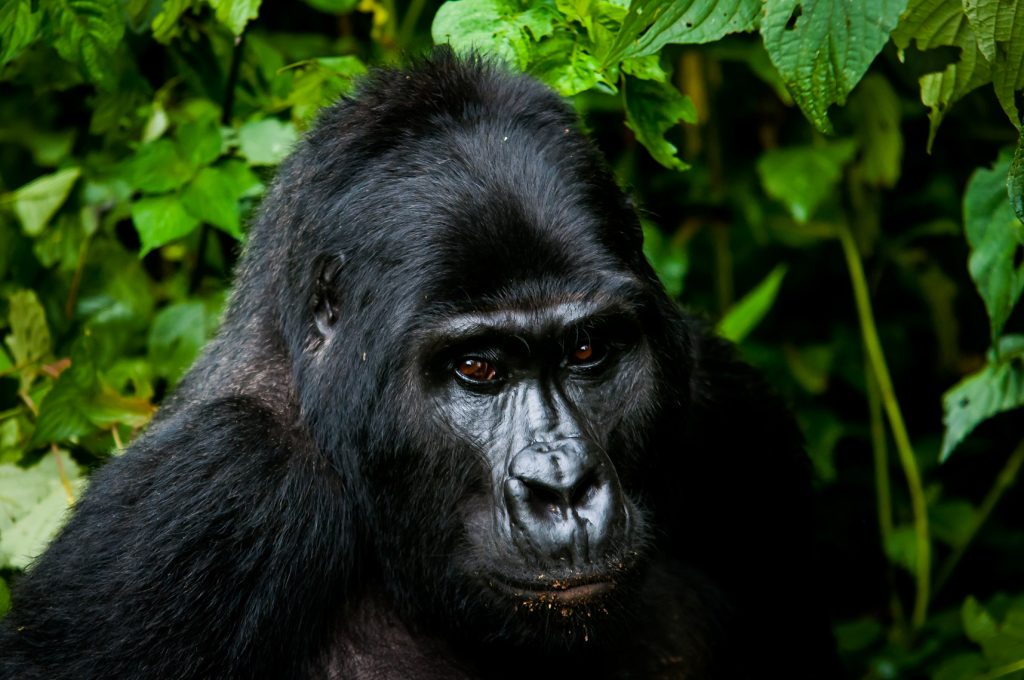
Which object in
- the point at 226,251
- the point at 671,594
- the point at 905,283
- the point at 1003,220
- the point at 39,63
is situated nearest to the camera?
the point at 1003,220

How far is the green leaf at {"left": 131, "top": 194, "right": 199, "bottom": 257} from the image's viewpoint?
499cm

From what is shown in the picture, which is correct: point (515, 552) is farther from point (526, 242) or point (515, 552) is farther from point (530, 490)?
point (526, 242)

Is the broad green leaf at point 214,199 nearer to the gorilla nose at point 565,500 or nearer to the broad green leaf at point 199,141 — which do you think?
the broad green leaf at point 199,141

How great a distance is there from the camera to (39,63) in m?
5.52

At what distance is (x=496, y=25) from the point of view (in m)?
4.30

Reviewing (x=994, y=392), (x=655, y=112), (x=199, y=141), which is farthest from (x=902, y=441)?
(x=199, y=141)

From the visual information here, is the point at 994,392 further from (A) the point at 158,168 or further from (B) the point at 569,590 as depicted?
(A) the point at 158,168

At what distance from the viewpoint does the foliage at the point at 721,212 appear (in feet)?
13.9

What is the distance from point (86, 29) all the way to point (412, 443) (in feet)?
6.60

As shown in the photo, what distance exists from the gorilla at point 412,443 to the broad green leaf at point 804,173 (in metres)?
3.05

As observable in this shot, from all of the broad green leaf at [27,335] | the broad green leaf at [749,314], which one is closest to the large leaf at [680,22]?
the broad green leaf at [27,335]

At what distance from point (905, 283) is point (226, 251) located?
13.5 ft

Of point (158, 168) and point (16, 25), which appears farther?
point (158, 168)

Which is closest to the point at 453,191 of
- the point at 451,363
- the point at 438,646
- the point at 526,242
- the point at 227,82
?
the point at 526,242
